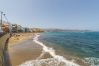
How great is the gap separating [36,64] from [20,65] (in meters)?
1.40

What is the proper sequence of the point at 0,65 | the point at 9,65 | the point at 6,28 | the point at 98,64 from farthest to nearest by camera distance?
the point at 6,28, the point at 98,64, the point at 9,65, the point at 0,65

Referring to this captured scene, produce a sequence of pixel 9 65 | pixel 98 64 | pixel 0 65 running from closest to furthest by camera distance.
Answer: pixel 0 65, pixel 9 65, pixel 98 64

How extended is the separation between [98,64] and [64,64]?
318 centimetres

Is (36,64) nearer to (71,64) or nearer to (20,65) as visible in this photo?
(20,65)

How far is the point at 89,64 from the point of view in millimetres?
14703

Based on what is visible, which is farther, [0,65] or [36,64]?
[36,64]

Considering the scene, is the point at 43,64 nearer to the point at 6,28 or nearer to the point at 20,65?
the point at 20,65

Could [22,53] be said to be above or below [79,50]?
above

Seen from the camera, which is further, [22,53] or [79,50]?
[79,50]

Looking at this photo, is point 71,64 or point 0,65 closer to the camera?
point 0,65

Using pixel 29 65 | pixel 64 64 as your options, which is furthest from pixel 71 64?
→ pixel 29 65

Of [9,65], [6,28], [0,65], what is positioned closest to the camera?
[0,65]

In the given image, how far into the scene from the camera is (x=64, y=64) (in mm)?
14344

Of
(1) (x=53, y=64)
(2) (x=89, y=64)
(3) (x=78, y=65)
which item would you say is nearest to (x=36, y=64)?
(1) (x=53, y=64)
